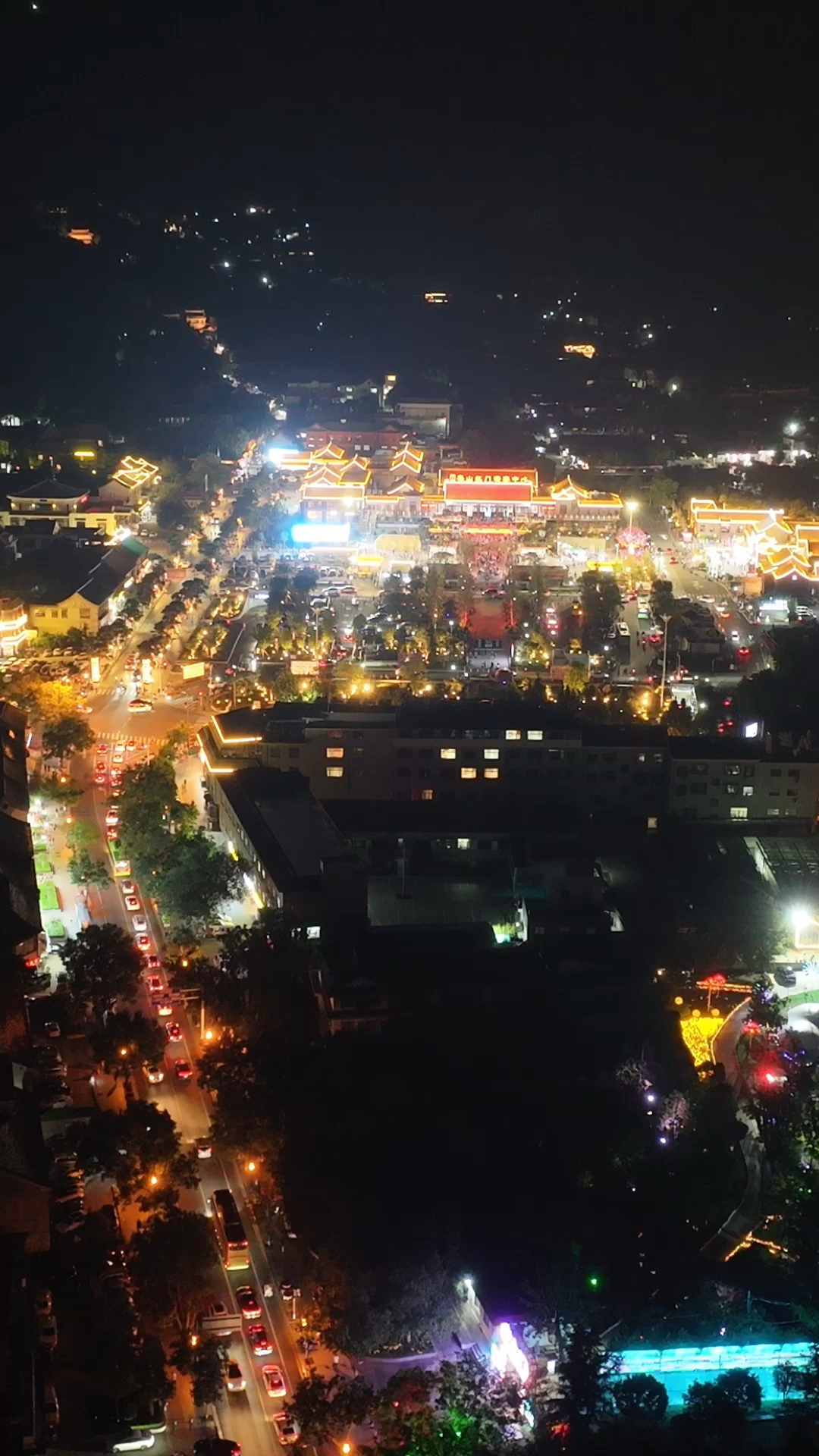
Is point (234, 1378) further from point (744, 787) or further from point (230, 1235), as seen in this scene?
point (744, 787)

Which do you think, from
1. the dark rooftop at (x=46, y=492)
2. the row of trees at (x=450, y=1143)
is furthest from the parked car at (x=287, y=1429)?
the dark rooftop at (x=46, y=492)

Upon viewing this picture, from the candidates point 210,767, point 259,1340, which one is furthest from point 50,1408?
point 210,767

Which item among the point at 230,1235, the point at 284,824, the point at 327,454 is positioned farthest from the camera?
the point at 327,454

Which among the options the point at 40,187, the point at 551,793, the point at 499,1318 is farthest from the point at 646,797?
the point at 40,187

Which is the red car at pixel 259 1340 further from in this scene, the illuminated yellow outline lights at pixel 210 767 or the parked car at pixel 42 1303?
the illuminated yellow outline lights at pixel 210 767

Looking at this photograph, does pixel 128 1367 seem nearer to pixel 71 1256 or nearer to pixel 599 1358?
pixel 71 1256

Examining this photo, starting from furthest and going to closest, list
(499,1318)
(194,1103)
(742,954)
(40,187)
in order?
1. (40,187)
2. (742,954)
3. (194,1103)
4. (499,1318)
